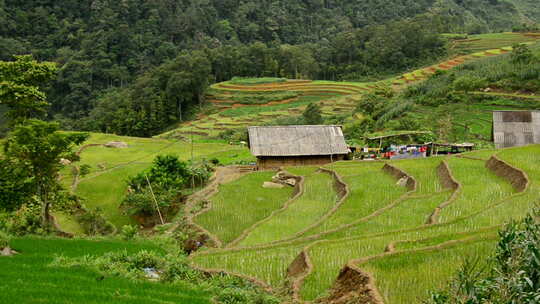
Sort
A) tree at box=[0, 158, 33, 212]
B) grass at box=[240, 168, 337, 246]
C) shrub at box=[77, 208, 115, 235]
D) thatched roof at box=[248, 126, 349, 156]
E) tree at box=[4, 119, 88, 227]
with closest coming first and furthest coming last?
1. grass at box=[240, 168, 337, 246]
2. tree at box=[0, 158, 33, 212]
3. tree at box=[4, 119, 88, 227]
4. shrub at box=[77, 208, 115, 235]
5. thatched roof at box=[248, 126, 349, 156]

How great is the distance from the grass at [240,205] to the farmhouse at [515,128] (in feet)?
39.1

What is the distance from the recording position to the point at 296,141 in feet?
90.4

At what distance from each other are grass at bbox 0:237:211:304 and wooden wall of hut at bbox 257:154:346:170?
1764cm

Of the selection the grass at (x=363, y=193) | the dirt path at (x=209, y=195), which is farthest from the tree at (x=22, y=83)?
the grass at (x=363, y=193)

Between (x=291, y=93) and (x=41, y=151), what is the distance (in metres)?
48.3

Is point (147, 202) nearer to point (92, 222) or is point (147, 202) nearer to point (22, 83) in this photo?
point (92, 222)

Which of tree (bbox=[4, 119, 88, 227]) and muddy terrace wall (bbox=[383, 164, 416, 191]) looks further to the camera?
muddy terrace wall (bbox=[383, 164, 416, 191])

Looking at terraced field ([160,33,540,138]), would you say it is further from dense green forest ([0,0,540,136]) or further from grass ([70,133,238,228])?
grass ([70,133,238,228])

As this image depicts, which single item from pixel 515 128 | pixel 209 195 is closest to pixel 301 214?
pixel 209 195

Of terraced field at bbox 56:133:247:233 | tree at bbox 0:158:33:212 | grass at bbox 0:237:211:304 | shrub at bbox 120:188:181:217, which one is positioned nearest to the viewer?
grass at bbox 0:237:211:304

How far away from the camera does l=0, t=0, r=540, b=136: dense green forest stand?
59.5 m

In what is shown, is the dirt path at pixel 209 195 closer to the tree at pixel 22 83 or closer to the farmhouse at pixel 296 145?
the farmhouse at pixel 296 145

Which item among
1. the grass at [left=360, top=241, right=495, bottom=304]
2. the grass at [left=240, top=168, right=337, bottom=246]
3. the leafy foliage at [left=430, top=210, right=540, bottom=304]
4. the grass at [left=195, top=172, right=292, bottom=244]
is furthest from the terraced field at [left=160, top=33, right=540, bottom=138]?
the leafy foliage at [left=430, top=210, right=540, bottom=304]

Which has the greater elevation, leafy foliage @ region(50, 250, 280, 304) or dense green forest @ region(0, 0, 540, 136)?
dense green forest @ region(0, 0, 540, 136)
